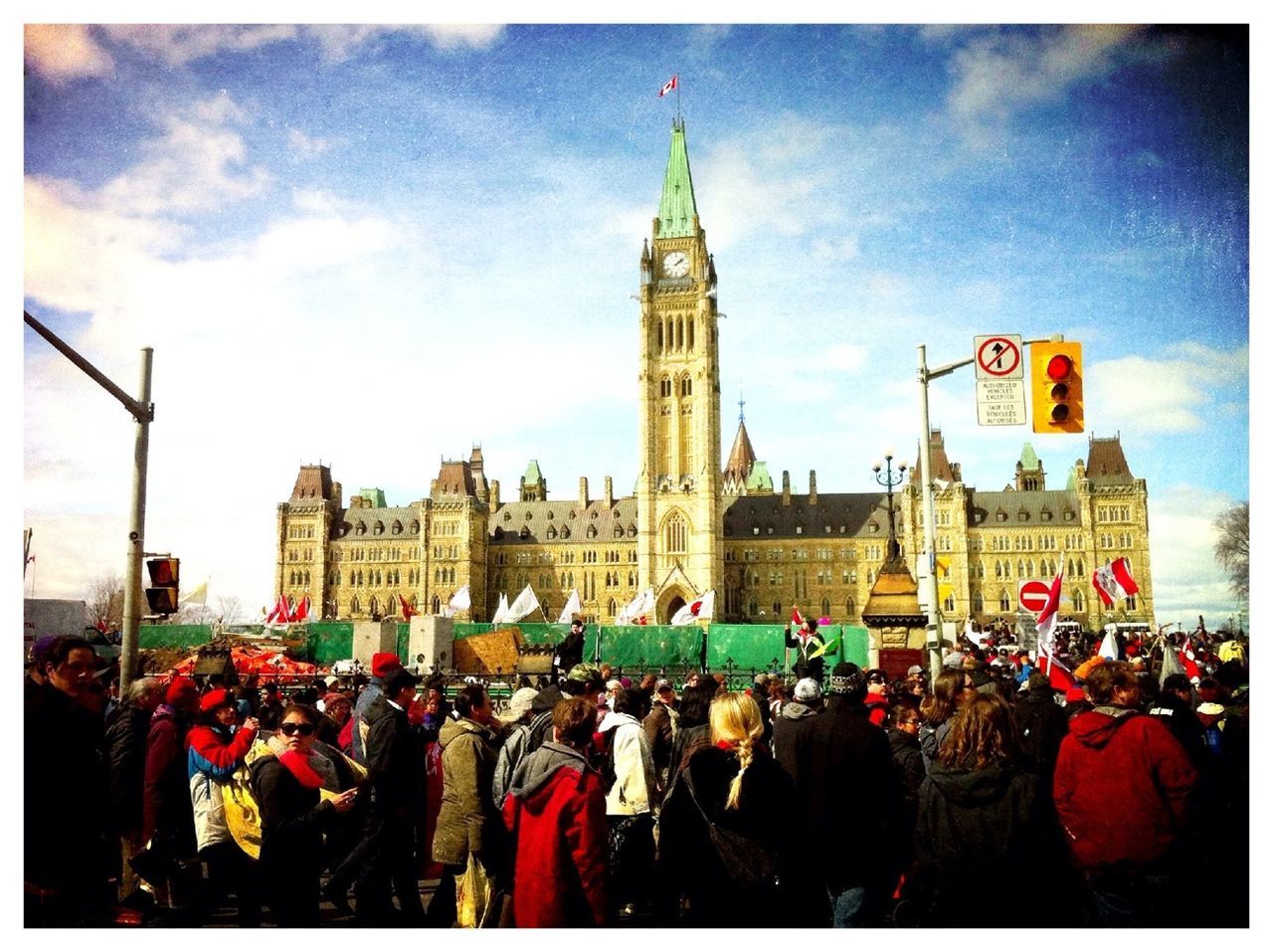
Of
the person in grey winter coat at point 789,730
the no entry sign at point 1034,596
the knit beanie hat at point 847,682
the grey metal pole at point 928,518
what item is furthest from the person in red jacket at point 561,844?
the no entry sign at point 1034,596

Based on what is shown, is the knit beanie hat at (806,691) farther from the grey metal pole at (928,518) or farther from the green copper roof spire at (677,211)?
the green copper roof spire at (677,211)

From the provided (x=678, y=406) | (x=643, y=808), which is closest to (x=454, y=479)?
(x=678, y=406)

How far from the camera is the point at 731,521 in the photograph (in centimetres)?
10569

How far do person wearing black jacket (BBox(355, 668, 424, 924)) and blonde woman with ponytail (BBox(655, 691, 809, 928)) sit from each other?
289cm

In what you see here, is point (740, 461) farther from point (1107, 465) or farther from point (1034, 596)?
point (1034, 596)

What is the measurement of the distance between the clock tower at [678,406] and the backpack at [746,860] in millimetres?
87848

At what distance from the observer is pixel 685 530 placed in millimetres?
97000

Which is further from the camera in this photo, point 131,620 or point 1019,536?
point 1019,536

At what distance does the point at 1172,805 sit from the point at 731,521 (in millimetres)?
99450

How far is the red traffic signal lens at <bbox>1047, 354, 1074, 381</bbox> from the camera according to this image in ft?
39.9

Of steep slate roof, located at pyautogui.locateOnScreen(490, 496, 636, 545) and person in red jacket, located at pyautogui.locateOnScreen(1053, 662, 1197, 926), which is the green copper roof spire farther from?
person in red jacket, located at pyautogui.locateOnScreen(1053, 662, 1197, 926)

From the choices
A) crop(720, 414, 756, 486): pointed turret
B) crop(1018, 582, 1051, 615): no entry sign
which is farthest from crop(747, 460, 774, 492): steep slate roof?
crop(1018, 582, 1051, 615): no entry sign
